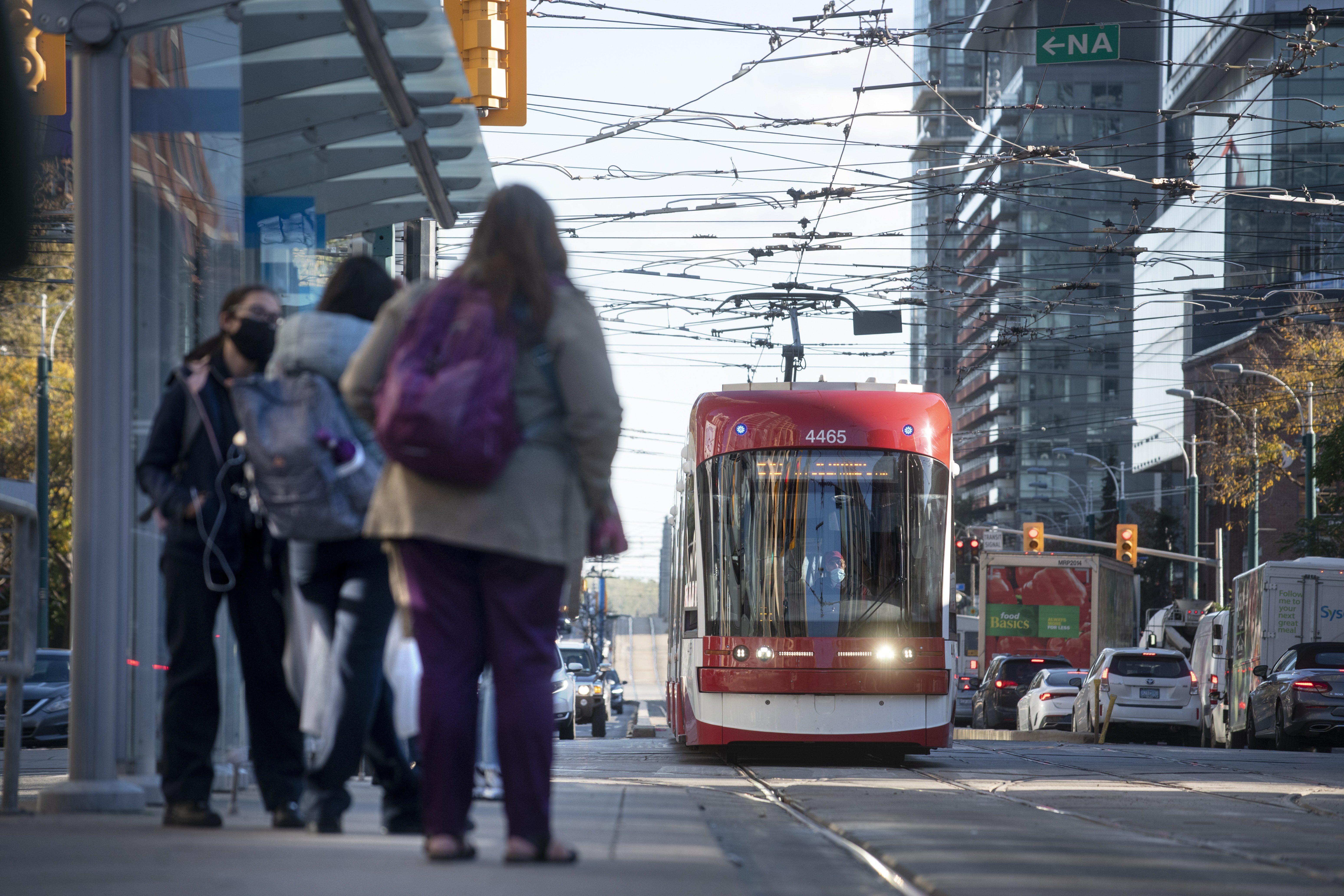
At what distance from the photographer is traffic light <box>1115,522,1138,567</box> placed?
49.1 meters

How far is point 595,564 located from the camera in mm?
110750

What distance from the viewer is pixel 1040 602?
40969mm

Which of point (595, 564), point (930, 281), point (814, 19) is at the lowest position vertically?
point (595, 564)

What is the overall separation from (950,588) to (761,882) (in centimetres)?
1052

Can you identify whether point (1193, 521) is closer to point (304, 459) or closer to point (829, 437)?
point (829, 437)

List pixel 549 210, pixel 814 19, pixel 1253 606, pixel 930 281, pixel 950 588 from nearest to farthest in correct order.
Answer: pixel 549 210 < pixel 950 588 < pixel 814 19 < pixel 930 281 < pixel 1253 606

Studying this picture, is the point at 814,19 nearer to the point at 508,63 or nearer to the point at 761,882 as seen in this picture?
the point at 508,63

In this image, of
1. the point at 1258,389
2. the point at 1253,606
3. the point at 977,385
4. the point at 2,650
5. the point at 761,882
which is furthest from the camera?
the point at 977,385

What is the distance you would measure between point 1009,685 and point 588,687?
28.7 feet

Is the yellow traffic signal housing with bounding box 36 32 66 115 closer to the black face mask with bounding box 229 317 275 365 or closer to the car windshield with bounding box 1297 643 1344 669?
the black face mask with bounding box 229 317 275 365

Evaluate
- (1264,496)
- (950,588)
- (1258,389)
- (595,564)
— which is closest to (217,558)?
(950,588)

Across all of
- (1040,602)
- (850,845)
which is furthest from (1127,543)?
(850,845)

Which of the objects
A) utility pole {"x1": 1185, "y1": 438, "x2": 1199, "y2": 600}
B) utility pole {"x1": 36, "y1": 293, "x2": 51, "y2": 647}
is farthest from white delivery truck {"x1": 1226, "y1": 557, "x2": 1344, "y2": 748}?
utility pole {"x1": 36, "y1": 293, "x2": 51, "y2": 647}

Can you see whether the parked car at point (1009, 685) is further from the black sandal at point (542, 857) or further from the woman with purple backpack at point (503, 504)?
the woman with purple backpack at point (503, 504)
